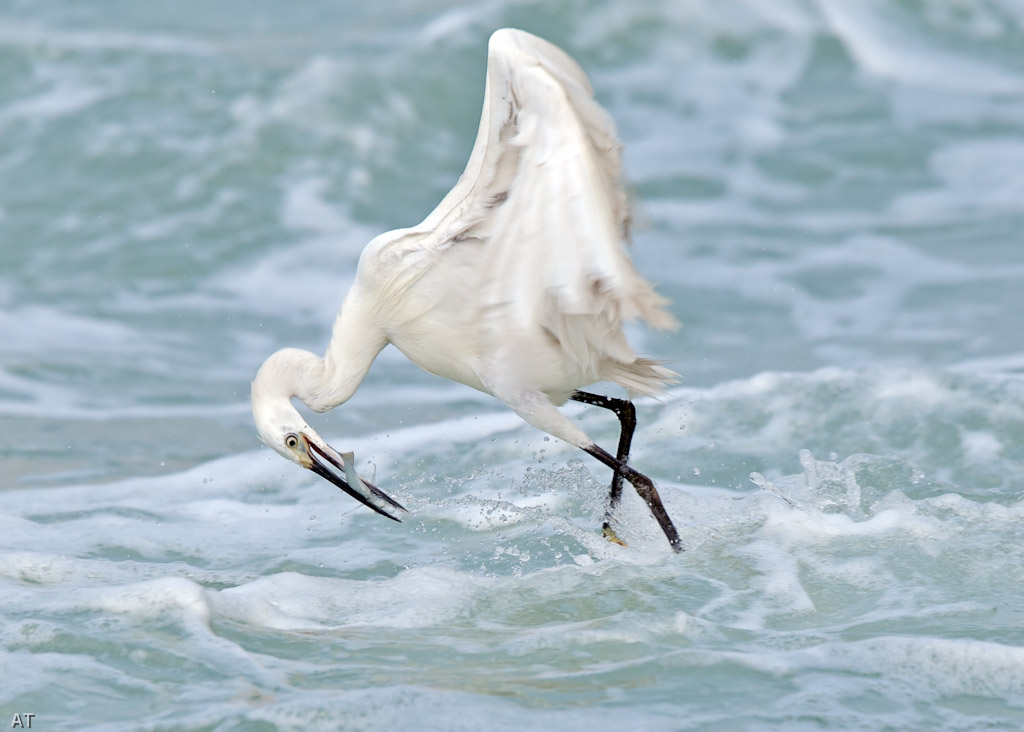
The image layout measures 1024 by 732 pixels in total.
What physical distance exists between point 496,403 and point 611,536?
2791 millimetres

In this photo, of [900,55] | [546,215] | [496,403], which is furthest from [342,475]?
[900,55]

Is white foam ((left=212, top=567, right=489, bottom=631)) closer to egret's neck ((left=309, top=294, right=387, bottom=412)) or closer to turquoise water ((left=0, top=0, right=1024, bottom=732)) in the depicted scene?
turquoise water ((left=0, top=0, right=1024, bottom=732))

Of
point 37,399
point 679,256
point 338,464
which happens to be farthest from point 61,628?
point 679,256

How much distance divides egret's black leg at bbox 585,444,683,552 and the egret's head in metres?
1.11

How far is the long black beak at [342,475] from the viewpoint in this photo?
18.3ft

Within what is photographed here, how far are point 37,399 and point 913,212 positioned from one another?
292 inches

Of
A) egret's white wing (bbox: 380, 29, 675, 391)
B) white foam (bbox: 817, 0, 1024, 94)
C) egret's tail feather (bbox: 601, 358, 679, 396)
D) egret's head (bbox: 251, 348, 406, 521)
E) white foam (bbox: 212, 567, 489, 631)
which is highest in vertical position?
white foam (bbox: 817, 0, 1024, 94)

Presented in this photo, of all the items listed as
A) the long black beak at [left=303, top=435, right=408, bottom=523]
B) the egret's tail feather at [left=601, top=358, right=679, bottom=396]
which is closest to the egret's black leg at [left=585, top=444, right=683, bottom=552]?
the egret's tail feather at [left=601, top=358, right=679, bottom=396]

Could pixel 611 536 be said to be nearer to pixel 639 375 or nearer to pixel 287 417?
pixel 639 375

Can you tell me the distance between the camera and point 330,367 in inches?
223

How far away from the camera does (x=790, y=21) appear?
14734mm

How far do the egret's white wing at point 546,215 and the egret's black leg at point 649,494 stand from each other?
405 mm

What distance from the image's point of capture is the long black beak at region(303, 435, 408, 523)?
18.3ft

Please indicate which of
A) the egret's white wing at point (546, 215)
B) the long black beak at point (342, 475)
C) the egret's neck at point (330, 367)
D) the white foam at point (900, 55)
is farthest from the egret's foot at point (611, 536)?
the white foam at point (900, 55)
